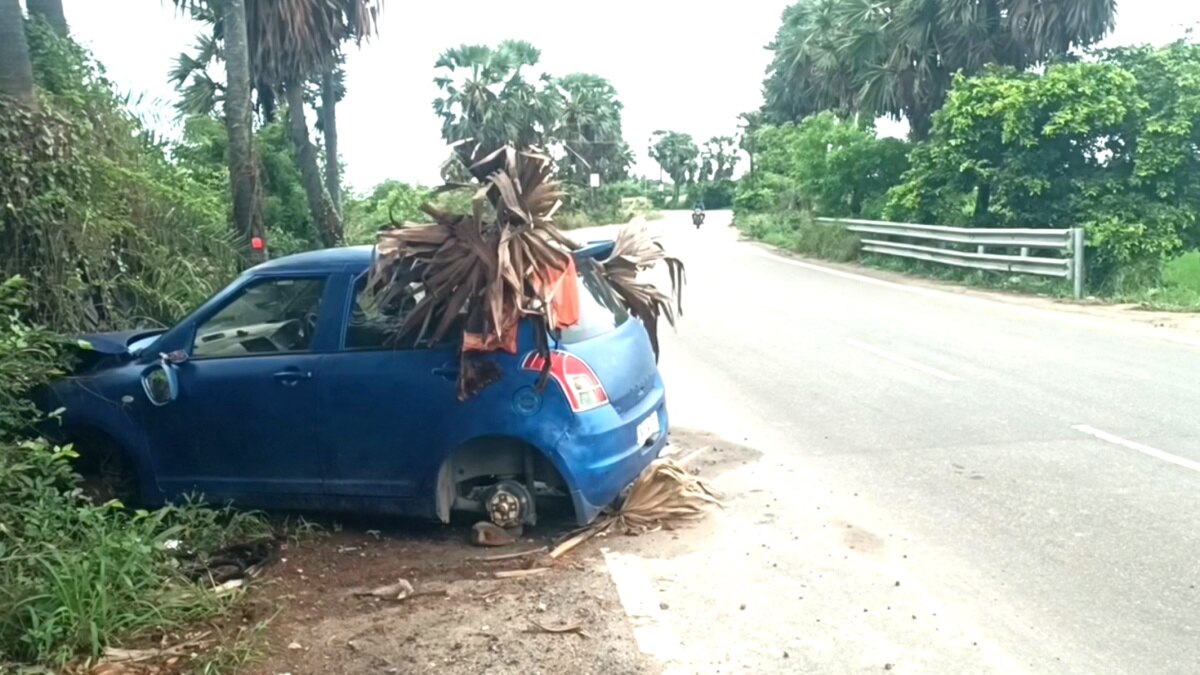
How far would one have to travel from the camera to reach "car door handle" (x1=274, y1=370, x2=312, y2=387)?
6562 millimetres

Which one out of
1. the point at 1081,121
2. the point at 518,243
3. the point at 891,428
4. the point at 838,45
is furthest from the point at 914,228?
the point at 518,243

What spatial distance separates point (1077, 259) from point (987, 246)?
12.5 ft

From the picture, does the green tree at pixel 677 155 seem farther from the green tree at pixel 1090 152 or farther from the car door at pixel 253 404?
the car door at pixel 253 404

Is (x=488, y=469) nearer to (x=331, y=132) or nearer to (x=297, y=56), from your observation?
(x=297, y=56)

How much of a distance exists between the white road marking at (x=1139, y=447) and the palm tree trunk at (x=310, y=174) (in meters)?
14.3

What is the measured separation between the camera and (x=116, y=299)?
10.7 metres

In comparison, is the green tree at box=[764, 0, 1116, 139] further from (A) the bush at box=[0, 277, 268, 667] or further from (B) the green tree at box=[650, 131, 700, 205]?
(B) the green tree at box=[650, 131, 700, 205]

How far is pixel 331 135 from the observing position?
2372 cm

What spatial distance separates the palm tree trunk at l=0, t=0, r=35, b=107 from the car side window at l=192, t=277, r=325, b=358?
150 inches

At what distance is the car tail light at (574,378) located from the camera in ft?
20.6

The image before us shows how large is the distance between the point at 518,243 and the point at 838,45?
28.8 m

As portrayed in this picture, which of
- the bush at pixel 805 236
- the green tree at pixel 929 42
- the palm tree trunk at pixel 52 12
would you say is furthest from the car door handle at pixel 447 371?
the green tree at pixel 929 42

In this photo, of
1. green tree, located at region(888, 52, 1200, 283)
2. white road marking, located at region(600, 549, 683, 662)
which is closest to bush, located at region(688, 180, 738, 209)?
green tree, located at region(888, 52, 1200, 283)

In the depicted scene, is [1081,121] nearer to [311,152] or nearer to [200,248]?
[311,152]
